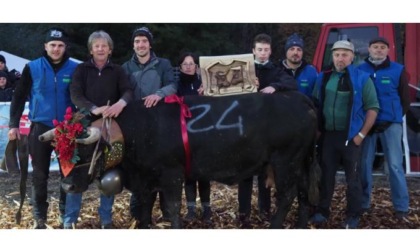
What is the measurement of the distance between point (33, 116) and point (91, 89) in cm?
74

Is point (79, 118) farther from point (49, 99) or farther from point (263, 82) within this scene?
point (263, 82)

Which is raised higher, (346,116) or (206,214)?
(346,116)

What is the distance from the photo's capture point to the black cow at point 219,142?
17.8 ft

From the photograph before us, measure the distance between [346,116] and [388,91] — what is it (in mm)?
894

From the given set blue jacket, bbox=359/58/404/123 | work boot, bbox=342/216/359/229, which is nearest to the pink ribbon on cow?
work boot, bbox=342/216/359/229

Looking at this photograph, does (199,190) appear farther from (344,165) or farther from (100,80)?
(100,80)

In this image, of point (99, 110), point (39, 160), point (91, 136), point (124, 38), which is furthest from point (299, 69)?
point (124, 38)

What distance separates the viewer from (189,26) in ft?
50.3

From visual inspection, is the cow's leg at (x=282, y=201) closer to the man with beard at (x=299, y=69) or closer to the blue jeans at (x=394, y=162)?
the man with beard at (x=299, y=69)

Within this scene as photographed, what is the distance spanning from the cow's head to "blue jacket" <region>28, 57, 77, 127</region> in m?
0.54

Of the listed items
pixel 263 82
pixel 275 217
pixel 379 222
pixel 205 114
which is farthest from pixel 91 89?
pixel 379 222

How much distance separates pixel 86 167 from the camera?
5406 millimetres

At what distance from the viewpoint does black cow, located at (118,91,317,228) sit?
544 centimetres

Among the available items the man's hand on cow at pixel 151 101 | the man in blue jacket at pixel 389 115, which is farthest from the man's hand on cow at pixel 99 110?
the man in blue jacket at pixel 389 115
